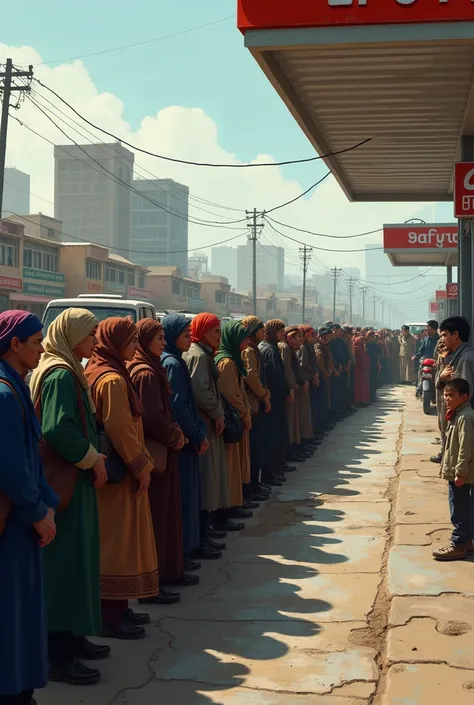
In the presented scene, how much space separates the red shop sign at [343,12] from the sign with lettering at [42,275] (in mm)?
43098

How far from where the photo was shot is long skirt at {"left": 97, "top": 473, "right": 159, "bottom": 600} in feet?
16.4

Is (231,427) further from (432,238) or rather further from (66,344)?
(432,238)

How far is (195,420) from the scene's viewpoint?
6.37 m

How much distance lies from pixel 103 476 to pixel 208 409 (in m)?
2.61

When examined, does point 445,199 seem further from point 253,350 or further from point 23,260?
point 23,260

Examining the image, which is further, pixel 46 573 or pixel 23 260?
pixel 23 260

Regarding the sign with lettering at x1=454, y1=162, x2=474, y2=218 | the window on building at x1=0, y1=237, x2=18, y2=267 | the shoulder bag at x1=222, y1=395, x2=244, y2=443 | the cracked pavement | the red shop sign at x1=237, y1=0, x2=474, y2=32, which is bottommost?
the cracked pavement

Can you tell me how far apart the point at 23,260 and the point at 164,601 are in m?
44.5

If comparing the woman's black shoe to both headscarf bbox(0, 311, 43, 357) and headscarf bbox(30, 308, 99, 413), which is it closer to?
headscarf bbox(30, 308, 99, 413)

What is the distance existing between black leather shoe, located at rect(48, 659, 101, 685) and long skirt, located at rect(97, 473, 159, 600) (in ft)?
1.95

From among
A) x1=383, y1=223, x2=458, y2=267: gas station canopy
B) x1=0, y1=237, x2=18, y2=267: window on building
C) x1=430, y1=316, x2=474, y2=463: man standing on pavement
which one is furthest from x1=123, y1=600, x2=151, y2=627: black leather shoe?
x1=0, y1=237, x2=18, y2=267: window on building

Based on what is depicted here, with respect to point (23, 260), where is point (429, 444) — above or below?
below

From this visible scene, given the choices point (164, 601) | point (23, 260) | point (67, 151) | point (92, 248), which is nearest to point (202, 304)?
point (92, 248)

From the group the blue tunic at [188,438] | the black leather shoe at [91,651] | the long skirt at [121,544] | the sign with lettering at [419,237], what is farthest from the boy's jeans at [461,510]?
the sign with lettering at [419,237]
